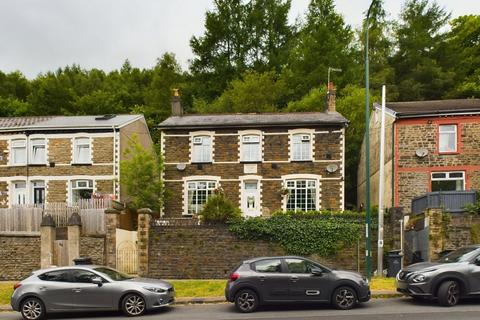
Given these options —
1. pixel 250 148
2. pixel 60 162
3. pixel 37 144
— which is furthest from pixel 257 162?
pixel 37 144

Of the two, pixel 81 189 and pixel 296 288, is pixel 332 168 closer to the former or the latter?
pixel 81 189

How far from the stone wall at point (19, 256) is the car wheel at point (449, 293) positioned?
17.8m

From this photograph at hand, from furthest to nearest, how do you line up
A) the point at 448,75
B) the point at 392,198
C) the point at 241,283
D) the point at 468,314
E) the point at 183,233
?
the point at 448,75, the point at 392,198, the point at 183,233, the point at 241,283, the point at 468,314

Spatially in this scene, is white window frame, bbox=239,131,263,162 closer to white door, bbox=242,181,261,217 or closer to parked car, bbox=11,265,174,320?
white door, bbox=242,181,261,217

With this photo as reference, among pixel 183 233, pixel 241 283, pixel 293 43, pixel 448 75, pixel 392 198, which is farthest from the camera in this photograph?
pixel 293 43

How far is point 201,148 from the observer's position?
31203mm

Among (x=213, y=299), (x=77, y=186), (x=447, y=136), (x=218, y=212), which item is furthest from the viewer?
(x=77, y=186)

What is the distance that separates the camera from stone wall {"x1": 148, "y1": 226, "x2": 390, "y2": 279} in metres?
22.5

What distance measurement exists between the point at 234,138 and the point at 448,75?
23708 mm

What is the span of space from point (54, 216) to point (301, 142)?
1446 cm

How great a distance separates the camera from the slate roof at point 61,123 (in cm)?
3173

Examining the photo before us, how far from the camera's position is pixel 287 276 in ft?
47.3

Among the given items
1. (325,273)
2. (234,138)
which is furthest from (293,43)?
(325,273)

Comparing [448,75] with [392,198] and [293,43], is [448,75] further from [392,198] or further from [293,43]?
[392,198]
